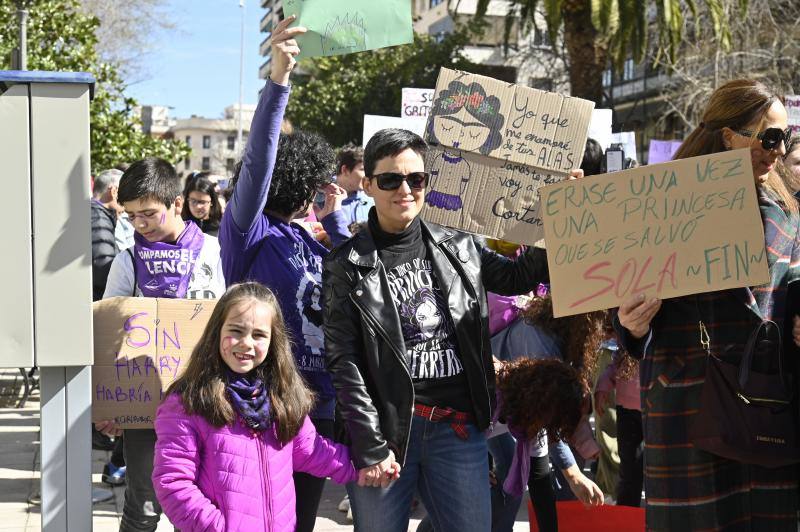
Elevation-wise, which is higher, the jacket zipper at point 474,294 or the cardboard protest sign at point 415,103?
the cardboard protest sign at point 415,103

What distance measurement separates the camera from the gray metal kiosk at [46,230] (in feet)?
10.2

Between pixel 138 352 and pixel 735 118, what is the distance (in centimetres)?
214

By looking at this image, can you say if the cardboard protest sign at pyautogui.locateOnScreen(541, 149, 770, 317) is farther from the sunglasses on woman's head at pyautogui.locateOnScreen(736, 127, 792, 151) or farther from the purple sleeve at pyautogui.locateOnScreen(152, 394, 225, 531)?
the purple sleeve at pyautogui.locateOnScreen(152, 394, 225, 531)

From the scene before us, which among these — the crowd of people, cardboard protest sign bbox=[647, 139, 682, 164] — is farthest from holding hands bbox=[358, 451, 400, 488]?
cardboard protest sign bbox=[647, 139, 682, 164]

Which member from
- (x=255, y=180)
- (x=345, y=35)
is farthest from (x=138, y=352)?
(x=345, y=35)

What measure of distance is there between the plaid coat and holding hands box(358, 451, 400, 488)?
0.77m

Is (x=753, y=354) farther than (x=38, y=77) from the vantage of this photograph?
No

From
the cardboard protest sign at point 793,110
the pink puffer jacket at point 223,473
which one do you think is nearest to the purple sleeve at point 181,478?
the pink puffer jacket at point 223,473

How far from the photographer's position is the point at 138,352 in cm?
362

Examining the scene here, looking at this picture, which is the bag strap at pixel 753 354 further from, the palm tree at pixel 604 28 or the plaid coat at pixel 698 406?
the palm tree at pixel 604 28

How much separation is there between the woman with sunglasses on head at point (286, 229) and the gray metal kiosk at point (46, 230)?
535mm

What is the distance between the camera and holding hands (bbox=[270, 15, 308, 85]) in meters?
3.27

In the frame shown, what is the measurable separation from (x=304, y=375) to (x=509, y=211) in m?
0.95

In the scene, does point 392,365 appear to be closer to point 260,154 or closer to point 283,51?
point 260,154
